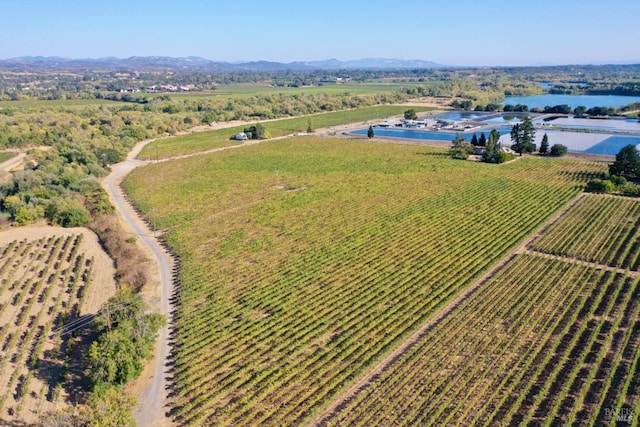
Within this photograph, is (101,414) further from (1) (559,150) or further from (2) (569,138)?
(2) (569,138)

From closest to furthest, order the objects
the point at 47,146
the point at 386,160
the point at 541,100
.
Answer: the point at 386,160, the point at 47,146, the point at 541,100

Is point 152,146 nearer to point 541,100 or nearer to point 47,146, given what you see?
point 47,146

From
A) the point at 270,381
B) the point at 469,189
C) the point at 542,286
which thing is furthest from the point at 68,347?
the point at 469,189

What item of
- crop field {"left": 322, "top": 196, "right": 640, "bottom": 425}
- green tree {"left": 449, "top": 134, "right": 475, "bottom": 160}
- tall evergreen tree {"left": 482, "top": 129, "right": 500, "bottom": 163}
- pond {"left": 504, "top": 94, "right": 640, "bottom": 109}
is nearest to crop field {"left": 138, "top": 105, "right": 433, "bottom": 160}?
pond {"left": 504, "top": 94, "right": 640, "bottom": 109}

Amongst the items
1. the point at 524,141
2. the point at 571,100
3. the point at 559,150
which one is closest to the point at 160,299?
the point at 524,141

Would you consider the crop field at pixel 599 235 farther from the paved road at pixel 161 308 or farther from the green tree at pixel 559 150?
the paved road at pixel 161 308

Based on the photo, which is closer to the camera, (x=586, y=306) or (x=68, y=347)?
(x=68, y=347)

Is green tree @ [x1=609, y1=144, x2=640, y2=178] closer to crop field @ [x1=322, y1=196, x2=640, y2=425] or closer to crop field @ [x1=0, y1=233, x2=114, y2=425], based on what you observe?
crop field @ [x1=322, y1=196, x2=640, y2=425]

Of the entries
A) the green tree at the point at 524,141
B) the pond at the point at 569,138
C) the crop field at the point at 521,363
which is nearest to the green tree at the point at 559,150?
the green tree at the point at 524,141
